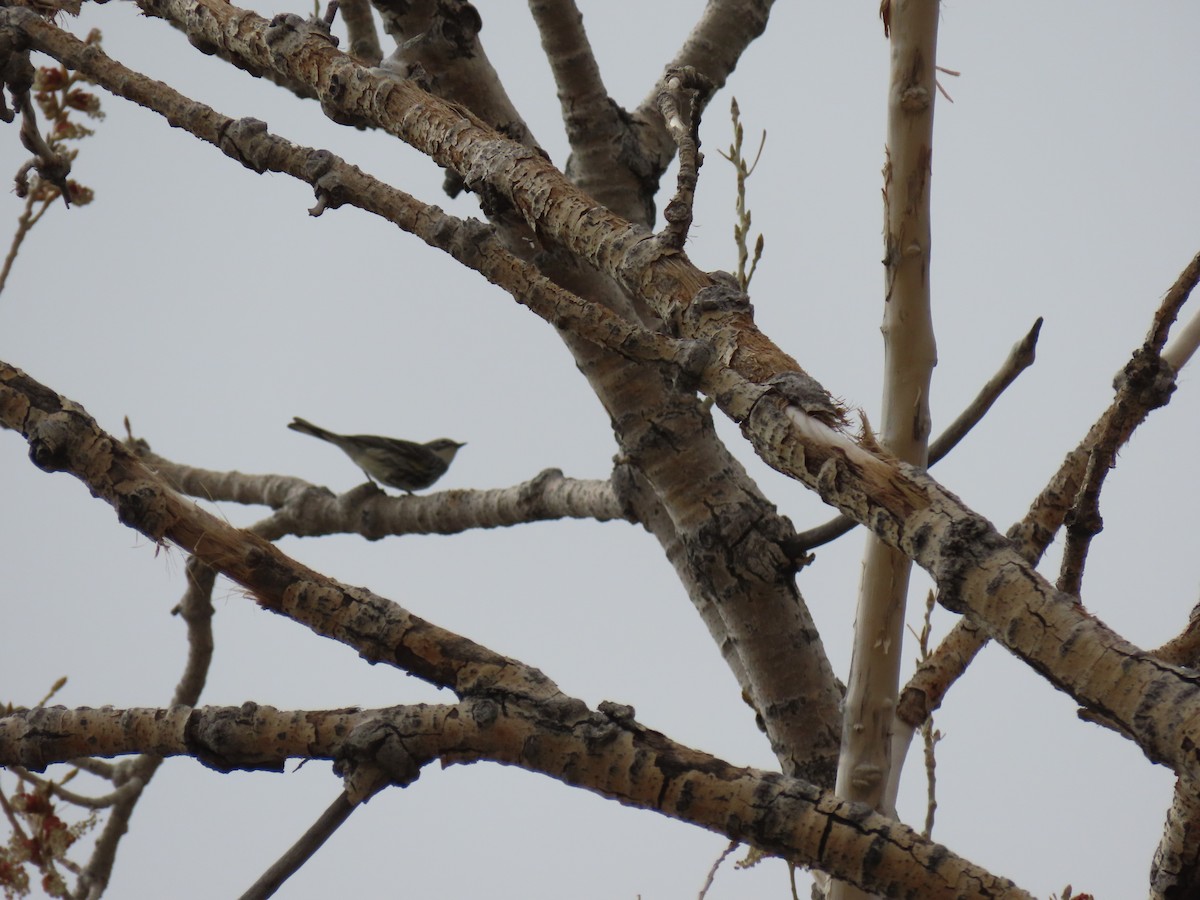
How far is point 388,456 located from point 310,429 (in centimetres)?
29

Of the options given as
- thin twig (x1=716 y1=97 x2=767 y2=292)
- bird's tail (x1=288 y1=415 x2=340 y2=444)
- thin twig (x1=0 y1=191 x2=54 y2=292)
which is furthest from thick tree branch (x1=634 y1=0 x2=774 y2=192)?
bird's tail (x1=288 y1=415 x2=340 y2=444)

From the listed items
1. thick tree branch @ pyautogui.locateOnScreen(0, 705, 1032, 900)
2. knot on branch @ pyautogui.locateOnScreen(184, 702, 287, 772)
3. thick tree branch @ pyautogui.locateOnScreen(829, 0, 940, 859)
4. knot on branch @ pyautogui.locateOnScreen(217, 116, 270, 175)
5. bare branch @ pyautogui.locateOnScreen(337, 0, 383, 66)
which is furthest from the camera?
bare branch @ pyautogui.locateOnScreen(337, 0, 383, 66)

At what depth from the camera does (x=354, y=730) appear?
110 centimetres

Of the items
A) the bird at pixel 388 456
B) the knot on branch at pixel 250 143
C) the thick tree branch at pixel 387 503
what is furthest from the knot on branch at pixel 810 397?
the bird at pixel 388 456

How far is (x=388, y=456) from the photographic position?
160 inches

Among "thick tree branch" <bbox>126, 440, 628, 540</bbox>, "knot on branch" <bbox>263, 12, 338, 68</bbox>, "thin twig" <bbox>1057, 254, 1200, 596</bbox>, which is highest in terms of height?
"thick tree branch" <bbox>126, 440, 628, 540</bbox>

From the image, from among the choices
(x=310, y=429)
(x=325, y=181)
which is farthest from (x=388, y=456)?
(x=325, y=181)

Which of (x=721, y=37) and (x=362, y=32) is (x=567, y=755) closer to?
(x=721, y=37)

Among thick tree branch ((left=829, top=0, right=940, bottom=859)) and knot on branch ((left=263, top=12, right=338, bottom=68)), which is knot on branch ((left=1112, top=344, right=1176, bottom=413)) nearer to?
thick tree branch ((left=829, top=0, right=940, bottom=859))

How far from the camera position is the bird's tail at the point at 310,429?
3988 millimetres

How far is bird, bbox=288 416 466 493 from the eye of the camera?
402 centimetres

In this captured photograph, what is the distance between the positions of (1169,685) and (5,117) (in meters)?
1.86

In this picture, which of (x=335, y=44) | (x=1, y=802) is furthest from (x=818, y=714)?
(x=1, y=802)

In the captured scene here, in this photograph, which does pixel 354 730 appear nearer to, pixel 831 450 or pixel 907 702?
pixel 831 450
